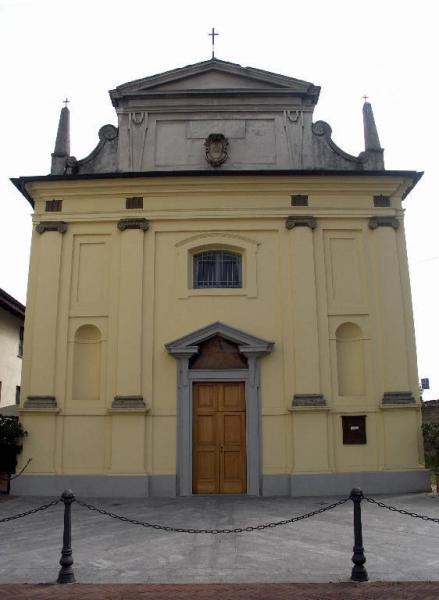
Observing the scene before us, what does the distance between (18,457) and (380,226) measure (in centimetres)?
1047

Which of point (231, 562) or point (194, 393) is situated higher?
point (194, 393)

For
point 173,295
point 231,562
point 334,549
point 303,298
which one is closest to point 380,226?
point 303,298

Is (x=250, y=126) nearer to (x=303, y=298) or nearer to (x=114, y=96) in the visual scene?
(x=114, y=96)

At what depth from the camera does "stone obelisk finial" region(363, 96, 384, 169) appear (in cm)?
1471

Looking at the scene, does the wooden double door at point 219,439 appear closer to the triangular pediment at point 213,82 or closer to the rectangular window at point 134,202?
the rectangular window at point 134,202

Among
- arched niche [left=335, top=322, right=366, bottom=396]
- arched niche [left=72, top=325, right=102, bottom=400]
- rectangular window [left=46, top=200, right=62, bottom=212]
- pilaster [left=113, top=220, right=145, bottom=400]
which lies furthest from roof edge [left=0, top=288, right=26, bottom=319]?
arched niche [left=335, top=322, right=366, bottom=396]

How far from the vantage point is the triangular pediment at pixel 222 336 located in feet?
43.9

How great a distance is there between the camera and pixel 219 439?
43.7 feet

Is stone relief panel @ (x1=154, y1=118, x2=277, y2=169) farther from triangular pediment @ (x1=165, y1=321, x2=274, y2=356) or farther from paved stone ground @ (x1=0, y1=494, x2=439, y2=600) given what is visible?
paved stone ground @ (x1=0, y1=494, x2=439, y2=600)

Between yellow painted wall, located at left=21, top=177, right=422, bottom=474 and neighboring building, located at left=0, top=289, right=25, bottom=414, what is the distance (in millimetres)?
5597

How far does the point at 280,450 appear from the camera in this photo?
43.2ft

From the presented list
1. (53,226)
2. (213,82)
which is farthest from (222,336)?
(213,82)

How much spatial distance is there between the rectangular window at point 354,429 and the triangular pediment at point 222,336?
253 centimetres

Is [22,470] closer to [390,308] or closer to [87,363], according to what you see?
[87,363]
